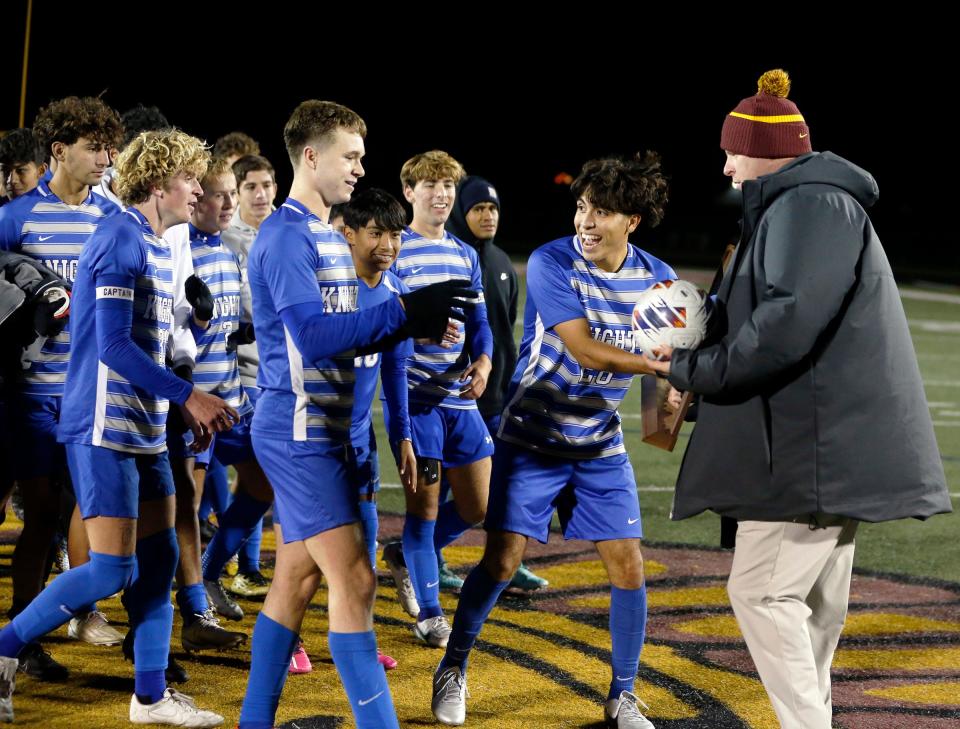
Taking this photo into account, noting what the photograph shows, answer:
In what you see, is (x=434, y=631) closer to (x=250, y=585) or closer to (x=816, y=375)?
(x=250, y=585)

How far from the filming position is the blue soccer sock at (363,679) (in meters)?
3.75

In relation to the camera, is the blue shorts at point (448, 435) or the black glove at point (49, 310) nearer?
the black glove at point (49, 310)

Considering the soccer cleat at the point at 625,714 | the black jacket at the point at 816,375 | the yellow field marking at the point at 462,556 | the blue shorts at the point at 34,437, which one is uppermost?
the black jacket at the point at 816,375

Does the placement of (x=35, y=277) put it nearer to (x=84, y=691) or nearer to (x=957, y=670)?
(x=84, y=691)

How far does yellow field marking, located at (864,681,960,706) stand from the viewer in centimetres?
494

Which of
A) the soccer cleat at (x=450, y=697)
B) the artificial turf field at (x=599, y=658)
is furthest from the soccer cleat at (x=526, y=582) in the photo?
the soccer cleat at (x=450, y=697)

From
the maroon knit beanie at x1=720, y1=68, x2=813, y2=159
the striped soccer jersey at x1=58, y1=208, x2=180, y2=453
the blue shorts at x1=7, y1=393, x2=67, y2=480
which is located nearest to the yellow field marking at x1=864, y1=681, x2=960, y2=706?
the maroon knit beanie at x1=720, y1=68, x2=813, y2=159

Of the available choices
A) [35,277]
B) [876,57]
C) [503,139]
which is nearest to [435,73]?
[503,139]

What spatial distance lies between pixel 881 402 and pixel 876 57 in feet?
135

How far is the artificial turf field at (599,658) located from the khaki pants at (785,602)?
0.52 metres

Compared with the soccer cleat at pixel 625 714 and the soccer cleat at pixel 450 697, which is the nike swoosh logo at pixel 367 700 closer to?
the soccer cleat at pixel 450 697

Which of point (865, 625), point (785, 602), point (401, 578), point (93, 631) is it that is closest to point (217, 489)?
point (401, 578)

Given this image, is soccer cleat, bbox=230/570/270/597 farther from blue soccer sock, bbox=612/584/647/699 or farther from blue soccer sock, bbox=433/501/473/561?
blue soccer sock, bbox=612/584/647/699

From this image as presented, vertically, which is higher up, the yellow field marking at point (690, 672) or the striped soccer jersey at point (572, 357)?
the striped soccer jersey at point (572, 357)
